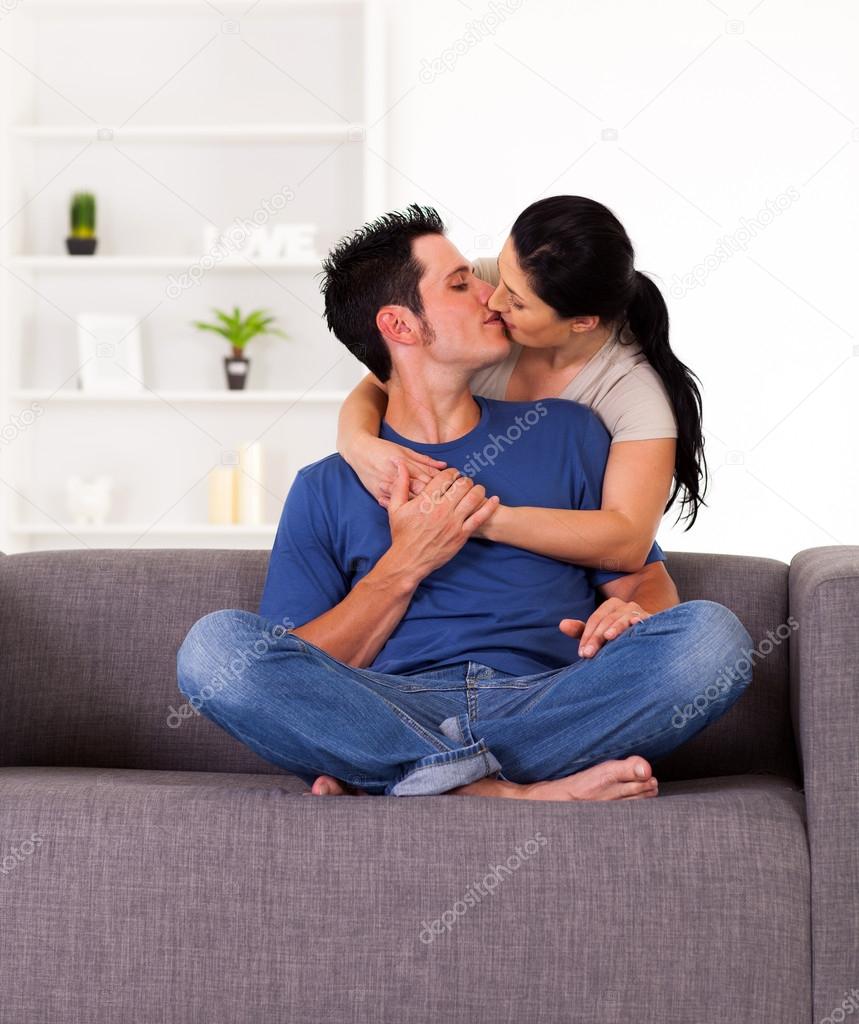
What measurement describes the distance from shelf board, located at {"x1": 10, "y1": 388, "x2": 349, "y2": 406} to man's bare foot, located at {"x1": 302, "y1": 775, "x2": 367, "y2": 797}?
2.64 meters

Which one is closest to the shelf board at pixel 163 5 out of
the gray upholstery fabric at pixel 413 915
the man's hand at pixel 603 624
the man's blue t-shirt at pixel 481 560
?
the man's blue t-shirt at pixel 481 560

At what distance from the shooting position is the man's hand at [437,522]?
1.67 m

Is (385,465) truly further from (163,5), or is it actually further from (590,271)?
(163,5)

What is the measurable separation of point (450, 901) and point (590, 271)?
0.95m

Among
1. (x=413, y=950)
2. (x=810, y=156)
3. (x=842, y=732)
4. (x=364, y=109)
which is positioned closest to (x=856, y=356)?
(x=810, y=156)

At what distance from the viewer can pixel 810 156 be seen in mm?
3953

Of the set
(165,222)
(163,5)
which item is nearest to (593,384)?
(165,222)

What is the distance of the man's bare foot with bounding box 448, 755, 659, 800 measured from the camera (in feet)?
4.60

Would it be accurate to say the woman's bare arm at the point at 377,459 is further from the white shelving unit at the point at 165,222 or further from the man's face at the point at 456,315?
the white shelving unit at the point at 165,222

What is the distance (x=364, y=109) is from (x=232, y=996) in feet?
10.8

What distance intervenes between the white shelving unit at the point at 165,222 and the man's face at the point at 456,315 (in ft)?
7.16

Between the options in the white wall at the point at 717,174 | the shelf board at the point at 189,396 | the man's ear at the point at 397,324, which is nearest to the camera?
the man's ear at the point at 397,324

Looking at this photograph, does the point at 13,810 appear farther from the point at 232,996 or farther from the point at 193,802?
the point at 232,996

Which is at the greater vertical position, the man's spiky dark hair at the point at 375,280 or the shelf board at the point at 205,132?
the shelf board at the point at 205,132
